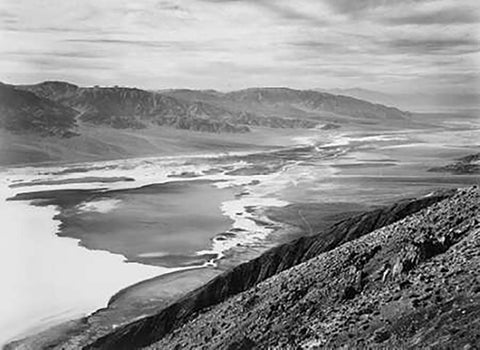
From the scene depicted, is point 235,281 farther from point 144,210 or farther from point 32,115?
point 32,115

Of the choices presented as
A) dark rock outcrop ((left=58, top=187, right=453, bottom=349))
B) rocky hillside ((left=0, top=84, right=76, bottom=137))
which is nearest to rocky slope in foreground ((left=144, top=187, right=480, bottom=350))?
dark rock outcrop ((left=58, top=187, right=453, bottom=349))

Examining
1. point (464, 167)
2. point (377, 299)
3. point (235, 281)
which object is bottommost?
point (464, 167)

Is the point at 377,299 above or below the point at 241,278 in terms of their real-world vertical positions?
above

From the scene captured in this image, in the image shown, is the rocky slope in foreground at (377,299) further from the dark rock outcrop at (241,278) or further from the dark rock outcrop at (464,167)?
the dark rock outcrop at (464,167)

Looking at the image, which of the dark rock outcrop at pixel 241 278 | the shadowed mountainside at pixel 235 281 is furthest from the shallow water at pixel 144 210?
the dark rock outcrop at pixel 241 278

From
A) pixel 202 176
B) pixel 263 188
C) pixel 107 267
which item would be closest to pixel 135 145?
pixel 202 176

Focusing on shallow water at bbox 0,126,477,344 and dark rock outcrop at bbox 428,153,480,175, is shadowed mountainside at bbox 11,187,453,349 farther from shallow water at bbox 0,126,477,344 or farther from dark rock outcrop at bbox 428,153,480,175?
dark rock outcrop at bbox 428,153,480,175

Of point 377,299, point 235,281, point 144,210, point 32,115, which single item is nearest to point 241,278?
point 235,281
